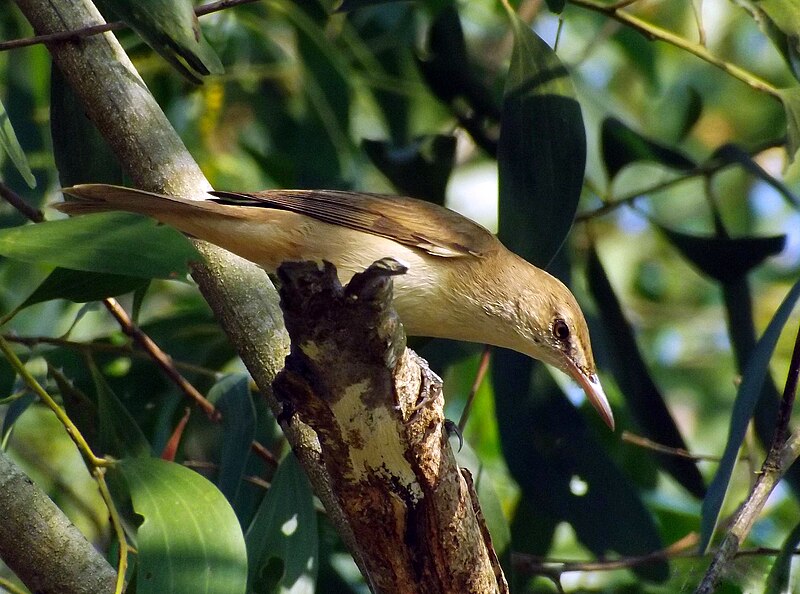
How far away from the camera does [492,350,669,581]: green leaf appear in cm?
387

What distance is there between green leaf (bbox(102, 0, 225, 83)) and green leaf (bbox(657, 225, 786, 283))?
2095 millimetres

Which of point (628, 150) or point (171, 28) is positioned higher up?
point (171, 28)

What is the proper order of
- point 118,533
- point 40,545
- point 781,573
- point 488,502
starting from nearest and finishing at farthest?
point 40,545 → point 118,533 → point 781,573 → point 488,502

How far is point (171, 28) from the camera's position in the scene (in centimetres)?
282

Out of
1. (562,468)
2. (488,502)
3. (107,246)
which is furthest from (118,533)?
(562,468)

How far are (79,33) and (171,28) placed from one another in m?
0.33

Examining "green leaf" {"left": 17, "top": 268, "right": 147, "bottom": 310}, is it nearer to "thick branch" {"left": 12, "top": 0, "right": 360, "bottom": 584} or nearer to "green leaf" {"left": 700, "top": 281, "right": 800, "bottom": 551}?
"thick branch" {"left": 12, "top": 0, "right": 360, "bottom": 584}

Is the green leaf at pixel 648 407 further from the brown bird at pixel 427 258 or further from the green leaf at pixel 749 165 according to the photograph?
the green leaf at pixel 749 165

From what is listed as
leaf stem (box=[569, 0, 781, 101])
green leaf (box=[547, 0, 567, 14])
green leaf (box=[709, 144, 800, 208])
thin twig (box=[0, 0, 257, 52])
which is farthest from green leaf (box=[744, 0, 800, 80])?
thin twig (box=[0, 0, 257, 52])

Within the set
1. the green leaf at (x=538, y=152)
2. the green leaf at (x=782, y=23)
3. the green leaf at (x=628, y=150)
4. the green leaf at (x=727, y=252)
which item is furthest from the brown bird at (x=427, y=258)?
the green leaf at (x=782, y=23)

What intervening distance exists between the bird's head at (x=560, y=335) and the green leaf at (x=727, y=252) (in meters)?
0.62

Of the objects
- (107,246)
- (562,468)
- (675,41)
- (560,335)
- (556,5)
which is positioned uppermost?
(556,5)

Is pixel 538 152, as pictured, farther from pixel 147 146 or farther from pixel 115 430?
pixel 115 430

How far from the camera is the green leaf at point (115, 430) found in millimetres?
3291
